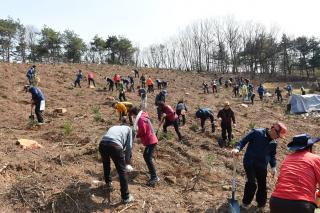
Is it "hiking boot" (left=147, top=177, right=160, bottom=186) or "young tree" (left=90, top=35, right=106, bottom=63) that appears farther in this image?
"young tree" (left=90, top=35, right=106, bottom=63)

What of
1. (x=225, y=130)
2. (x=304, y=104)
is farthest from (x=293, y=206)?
(x=304, y=104)

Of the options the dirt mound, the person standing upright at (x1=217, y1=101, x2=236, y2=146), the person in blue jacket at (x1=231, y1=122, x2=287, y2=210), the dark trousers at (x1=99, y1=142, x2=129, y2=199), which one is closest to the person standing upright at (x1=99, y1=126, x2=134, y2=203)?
the dark trousers at (x1=99, y1=142, x2=129, y2=199)

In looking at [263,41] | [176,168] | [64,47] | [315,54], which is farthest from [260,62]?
[176,168]

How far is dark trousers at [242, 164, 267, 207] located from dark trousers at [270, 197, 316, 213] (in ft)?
7.15

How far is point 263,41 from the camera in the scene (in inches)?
2480

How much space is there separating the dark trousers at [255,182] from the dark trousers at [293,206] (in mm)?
2179

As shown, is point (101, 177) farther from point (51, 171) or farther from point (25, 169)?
point (25, 169)

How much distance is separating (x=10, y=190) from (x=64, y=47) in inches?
1850

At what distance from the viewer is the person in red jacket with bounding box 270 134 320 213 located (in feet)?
13.7

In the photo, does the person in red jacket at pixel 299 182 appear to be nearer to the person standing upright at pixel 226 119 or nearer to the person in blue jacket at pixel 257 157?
the person in blue jacket at pixel 257 157

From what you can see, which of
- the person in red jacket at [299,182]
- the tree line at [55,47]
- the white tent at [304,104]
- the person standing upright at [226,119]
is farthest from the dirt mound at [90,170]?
the tree line at [55,47]

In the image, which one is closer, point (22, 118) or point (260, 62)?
point (22, 118)

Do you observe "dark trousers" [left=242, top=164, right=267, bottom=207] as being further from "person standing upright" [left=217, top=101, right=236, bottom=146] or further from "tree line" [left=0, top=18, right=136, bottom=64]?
"tree line" [left=0, top=18, right=136, bottom=64]

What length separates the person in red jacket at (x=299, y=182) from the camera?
4184mm
